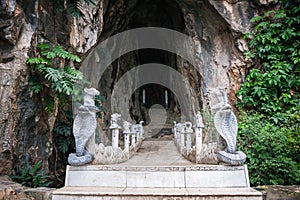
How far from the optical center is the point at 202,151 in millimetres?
4629

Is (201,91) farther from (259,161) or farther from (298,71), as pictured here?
(259,161)

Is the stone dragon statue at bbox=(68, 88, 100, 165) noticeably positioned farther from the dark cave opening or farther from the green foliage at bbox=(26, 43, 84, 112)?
the dark cave opening

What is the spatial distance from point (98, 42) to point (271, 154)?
7.69 meters

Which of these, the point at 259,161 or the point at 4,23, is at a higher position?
the point at 4,23

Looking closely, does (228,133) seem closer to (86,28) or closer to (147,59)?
(86,28)

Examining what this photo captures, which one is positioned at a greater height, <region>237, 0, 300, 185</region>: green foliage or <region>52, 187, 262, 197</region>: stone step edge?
<region>237, 0, 300, 185</region>: green foliage

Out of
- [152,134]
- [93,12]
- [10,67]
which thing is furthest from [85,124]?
[152,134]

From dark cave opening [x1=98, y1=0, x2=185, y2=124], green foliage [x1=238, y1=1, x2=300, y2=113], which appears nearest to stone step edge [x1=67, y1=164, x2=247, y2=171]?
green foliage [x1=238, y1=1, x2=300, y2=113]

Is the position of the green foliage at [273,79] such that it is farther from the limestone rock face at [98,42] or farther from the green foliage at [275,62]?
the limestone rock face at [98,42]

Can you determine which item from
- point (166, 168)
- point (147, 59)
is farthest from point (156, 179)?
point (147, 59)

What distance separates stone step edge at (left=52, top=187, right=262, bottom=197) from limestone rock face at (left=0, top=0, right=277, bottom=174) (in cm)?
196

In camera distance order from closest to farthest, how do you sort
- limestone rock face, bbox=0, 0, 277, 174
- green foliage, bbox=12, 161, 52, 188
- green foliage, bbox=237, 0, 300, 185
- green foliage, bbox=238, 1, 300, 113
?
1. green foliage, bbox=12, 161, 52, 188
2. limestone rock face, bbox=0, 0, 277, 174
3. green foliage, bbox=237, 0, 300, 185
4. green foliage, bbox=238, 1, 300, 113

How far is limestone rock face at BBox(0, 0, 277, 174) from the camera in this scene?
461cm

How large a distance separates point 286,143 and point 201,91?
4996mm
